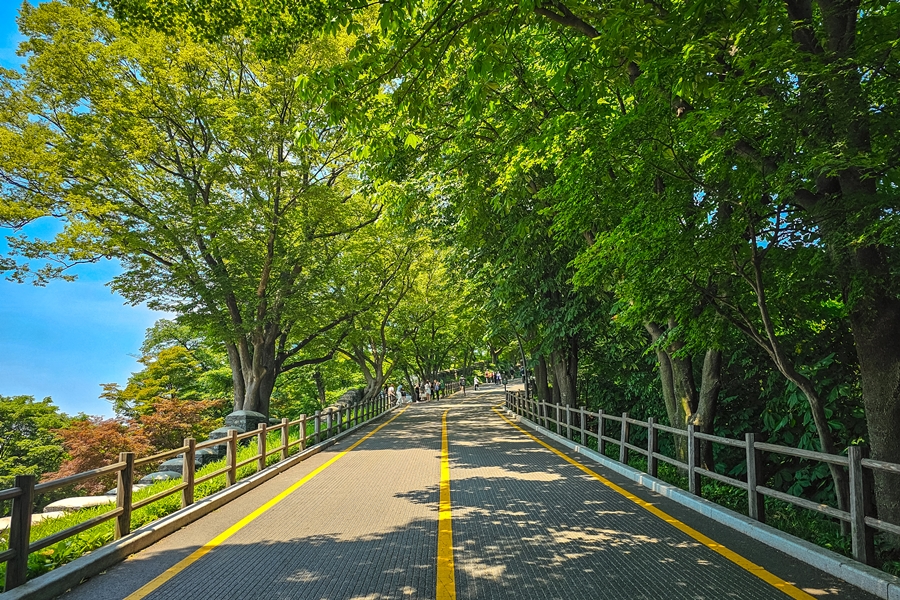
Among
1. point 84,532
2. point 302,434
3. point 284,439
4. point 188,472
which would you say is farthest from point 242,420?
point 84,532

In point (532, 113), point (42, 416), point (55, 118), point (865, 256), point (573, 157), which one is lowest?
point (42, 416)

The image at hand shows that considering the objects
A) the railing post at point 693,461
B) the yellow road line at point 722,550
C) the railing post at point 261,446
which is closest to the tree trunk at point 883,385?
the yellow road line at point 722,550

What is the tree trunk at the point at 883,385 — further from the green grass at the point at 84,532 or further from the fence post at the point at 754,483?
the green grass at the point at 84,532

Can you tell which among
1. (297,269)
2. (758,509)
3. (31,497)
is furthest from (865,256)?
(297,269)

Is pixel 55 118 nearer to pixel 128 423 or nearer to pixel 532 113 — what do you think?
pixel 128 423

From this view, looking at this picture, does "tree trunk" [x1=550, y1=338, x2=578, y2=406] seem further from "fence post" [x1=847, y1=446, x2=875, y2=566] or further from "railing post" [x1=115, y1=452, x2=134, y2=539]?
"railing post" [x1=115, y1=452, x2=134, y2=539]

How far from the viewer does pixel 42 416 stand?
27359mm

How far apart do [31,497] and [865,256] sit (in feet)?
28.2

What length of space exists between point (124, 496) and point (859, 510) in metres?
7.75

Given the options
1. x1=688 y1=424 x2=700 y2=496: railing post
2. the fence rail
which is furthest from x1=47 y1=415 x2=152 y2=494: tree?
x1=688 y1=424 x2=700 y2=496: railing post

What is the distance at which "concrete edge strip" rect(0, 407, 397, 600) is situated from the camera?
4.68m

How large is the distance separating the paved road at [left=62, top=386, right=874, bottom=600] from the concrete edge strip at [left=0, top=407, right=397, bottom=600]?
0.12 meters

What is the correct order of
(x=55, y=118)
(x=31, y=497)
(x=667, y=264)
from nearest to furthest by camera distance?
(x=31, y=497), (x=667, y=264), (x=55, y=118)

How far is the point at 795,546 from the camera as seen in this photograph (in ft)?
17.8
